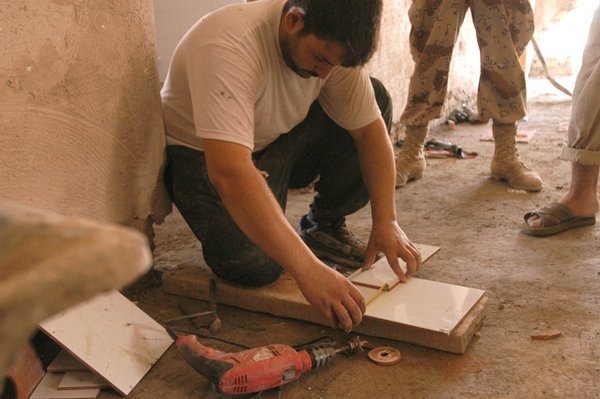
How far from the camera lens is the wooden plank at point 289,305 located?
1.57 metres

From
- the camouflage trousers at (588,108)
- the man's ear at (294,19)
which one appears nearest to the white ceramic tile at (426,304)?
the man's ear at (294,19)

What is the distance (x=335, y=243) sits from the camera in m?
2.12

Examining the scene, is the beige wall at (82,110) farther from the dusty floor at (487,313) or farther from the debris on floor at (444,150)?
the debris on floor at (444,150)

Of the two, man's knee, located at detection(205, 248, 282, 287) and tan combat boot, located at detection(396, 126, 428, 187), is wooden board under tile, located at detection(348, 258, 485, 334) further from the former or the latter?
tan combat boot, located at detection(396, 126, 428, 187)

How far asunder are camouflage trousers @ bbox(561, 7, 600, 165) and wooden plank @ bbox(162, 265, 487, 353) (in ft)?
2.81

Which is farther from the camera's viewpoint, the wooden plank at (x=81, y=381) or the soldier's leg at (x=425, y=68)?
the soldier's leg at (x=425, y=68)

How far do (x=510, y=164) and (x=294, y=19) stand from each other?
5.70 feet

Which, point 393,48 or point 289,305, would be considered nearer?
point 289,305

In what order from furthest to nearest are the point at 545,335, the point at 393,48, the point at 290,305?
1. the point at 393,48
2. the point at 290,305
3. the point at 545,335

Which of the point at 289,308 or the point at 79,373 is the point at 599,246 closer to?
the point at 289,308

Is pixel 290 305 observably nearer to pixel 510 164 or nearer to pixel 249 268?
pixel 249 268

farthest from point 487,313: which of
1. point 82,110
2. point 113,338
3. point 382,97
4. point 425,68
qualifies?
point 425,68

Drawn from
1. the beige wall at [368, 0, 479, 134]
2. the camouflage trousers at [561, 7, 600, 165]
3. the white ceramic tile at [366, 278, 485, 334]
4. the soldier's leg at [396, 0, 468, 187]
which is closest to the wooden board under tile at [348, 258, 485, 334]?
the white ceramic tile at [366, 278, 485, 334]

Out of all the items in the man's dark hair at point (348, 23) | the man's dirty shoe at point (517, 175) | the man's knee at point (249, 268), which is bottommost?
the man's dirty shoe at point (517, 175)
